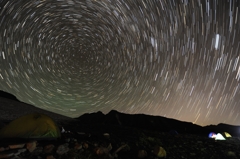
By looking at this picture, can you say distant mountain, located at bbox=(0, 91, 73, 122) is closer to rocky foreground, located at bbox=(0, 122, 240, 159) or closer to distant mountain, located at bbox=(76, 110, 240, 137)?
rocky foreground, located at bbox=(0, 122, 240, 159)

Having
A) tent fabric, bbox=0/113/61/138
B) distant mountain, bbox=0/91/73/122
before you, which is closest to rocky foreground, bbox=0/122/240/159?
tent fabric, bbox=0/113/61/138

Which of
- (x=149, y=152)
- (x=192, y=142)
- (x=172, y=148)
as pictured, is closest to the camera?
(x=149, y=152)

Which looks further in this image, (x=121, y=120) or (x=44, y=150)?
(x=121, y=120)

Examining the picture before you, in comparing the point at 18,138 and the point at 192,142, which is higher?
the point at 192,142

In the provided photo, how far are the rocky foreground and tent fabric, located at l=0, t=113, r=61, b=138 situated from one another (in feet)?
0.71

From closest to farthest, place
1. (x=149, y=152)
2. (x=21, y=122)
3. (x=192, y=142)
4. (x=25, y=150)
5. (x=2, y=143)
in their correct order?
(x=25, y=150), (x=2, y=143), (x=21, y=122), (x=149, y=152), (x=192, y=142)

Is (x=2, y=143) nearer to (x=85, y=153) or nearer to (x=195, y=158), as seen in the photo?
(x=85, y=153)

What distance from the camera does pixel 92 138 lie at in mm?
5578

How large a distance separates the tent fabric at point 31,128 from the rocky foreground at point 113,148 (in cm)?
22

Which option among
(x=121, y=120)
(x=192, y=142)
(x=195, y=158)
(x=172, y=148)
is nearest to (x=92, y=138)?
(x=172, y=148)

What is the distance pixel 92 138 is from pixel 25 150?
6.66 feet

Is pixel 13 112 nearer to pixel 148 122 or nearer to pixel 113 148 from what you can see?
pixel 113 148

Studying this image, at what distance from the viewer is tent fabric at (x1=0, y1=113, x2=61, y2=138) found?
470 cm

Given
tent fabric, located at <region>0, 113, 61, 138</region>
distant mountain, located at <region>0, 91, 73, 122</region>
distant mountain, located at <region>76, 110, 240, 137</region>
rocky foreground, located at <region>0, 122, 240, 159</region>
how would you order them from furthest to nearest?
distant mountain, located at <region>76, 110, 240, 137</region> < distant mountain, located at <region>0, 91, 73, 122</region> < tent fabric, located at <region>0, 113, 61, 138</region> < rocky foreground, located at <region>0, 122, 240, 159</region>
